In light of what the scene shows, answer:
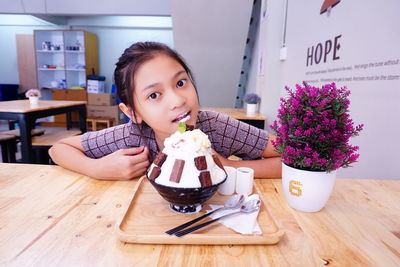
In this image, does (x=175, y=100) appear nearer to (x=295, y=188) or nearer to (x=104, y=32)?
(x=295, y=188)

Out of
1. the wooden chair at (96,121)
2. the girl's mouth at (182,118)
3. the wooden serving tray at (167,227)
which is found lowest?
the wooden chair at (96,121)

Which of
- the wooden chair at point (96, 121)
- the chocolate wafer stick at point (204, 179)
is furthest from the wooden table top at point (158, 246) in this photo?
the wooden chair at point (96, 121)

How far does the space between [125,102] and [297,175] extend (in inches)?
26.2

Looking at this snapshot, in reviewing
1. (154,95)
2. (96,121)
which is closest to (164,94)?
(154,95)

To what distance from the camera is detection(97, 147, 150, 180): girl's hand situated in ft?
2.78

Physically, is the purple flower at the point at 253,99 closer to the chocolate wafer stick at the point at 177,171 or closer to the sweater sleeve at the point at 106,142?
the sweater sleeve at the point at 106,142

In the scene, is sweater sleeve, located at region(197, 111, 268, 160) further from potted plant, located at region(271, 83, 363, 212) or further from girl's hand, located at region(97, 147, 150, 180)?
potted plant, located at region(271, 83, 363, 212)

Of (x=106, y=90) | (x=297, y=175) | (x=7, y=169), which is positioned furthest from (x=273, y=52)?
(x=106, y=90)

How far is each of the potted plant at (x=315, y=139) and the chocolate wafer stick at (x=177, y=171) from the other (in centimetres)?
26

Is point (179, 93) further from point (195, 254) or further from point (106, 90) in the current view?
point (106, 90)

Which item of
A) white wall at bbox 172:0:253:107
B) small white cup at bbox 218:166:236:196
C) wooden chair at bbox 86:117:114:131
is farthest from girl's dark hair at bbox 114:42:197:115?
wooden chair at bbox 86:117:114:131

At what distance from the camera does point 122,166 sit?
0.86 metres

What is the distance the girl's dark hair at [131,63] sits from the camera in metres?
0.87

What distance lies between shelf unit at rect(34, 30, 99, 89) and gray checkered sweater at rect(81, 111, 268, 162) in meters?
5.42
